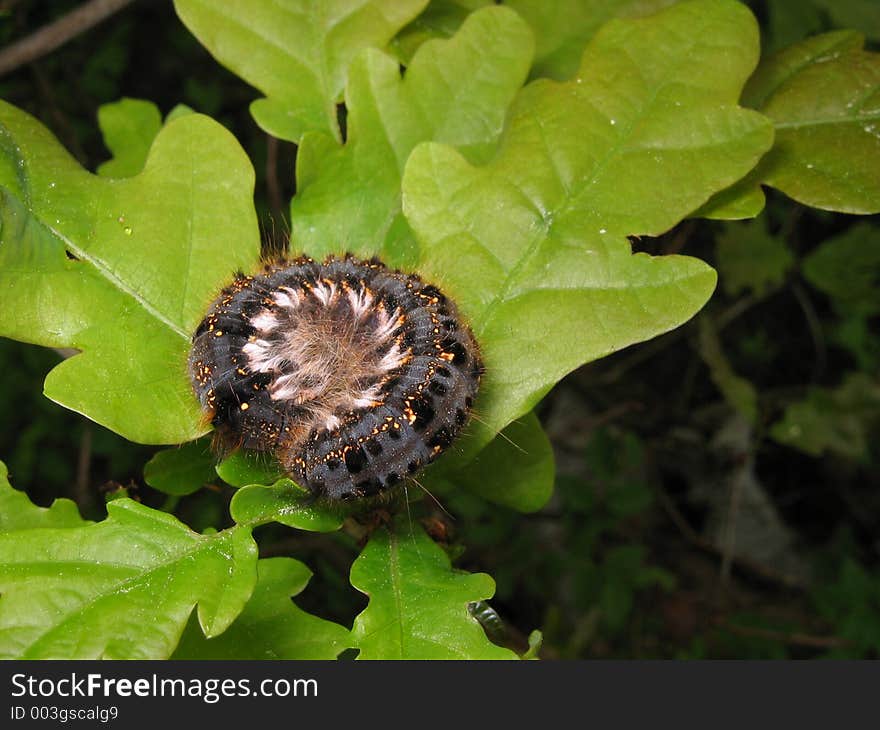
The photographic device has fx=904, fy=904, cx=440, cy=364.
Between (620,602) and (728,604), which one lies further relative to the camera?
(728,604)

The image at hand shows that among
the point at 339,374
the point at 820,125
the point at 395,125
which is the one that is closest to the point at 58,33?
the point at 395,125

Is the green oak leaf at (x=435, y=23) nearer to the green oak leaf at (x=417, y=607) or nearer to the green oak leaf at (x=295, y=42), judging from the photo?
the green oak leaf at (x=295, y=42)

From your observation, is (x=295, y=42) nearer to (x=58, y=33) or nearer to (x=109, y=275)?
(x=109, y=275)

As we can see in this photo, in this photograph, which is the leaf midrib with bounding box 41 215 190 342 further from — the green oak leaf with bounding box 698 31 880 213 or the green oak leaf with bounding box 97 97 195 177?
the green oak leaf with bounding box 698 31 880 213

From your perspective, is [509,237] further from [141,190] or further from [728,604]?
[728,604]

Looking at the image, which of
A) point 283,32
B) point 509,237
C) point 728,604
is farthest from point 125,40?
point 728,604

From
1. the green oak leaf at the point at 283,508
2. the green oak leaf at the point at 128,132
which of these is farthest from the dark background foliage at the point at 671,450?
the green oak leaf at the point at 283,508
